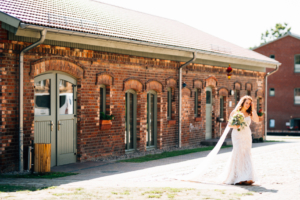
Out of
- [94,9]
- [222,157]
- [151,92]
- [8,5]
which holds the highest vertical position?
[94,9]

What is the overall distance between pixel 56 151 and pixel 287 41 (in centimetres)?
3421

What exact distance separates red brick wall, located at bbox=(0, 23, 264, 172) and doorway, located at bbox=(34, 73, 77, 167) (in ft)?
0.73

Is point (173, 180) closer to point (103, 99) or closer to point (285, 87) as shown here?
point (103, 99)

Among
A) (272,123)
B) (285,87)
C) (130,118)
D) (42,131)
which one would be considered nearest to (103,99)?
(130,118)

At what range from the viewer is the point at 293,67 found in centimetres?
3994

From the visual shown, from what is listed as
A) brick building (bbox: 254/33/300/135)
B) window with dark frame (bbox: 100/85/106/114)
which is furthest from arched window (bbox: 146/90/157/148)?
brick building (bbox: 254/33/300/135)

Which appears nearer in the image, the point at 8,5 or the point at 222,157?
the point at 8,5

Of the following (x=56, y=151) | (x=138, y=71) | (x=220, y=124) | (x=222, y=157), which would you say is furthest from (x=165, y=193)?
(x=220, y=124)

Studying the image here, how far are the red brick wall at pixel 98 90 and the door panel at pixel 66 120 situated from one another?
0.18 m

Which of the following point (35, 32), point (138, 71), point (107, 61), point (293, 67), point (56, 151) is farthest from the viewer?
point (293, 67)

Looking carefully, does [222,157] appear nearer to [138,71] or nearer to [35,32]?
[138,71]

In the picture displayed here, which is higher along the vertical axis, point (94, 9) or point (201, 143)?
point (94, 9)

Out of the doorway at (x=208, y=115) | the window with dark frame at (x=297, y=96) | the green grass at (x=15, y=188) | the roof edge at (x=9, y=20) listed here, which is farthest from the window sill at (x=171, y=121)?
the window with dark frame at (x=297, y=96)

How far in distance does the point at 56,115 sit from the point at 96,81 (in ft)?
5.77
